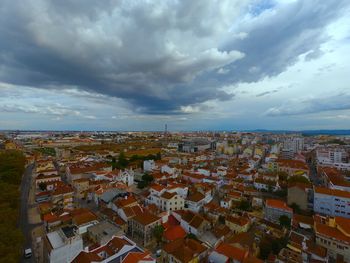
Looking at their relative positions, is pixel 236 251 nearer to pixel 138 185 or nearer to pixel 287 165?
pixel 138 185

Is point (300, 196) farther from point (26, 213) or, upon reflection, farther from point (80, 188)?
point (26, 213)

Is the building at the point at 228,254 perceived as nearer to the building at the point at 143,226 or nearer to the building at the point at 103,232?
the building at the point at 143,226

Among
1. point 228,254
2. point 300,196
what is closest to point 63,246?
point 228,254

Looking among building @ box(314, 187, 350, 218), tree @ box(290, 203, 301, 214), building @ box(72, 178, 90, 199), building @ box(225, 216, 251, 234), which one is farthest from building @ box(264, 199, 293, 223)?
building @ box(72, 178, 90, 199)

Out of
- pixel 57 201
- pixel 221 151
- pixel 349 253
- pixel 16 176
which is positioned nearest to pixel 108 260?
pixel 57 201

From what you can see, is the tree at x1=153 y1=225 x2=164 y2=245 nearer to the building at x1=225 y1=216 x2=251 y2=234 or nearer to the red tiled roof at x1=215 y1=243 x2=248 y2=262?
the red tiled roof at x1=215 y1=243 x2=248 y2=262
